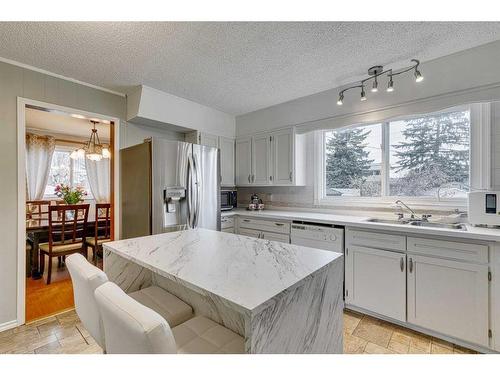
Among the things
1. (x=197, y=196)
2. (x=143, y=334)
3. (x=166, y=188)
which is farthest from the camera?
(x=197, y=196)

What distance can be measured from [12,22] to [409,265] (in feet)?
11.2

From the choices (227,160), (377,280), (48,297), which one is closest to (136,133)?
(227,160)

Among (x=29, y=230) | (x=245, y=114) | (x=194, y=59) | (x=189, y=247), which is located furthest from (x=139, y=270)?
(x=245, y=114)

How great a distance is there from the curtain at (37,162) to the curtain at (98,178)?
717mm

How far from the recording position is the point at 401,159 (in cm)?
267

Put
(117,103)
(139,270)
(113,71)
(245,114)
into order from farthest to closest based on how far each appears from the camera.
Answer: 1. (245,114)
2. (117,103)
3. (113,71)
4. (139,270)

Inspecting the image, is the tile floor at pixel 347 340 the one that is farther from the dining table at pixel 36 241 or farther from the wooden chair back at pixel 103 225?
the wooden chair back at pixel 103 225

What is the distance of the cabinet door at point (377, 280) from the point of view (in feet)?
6.74

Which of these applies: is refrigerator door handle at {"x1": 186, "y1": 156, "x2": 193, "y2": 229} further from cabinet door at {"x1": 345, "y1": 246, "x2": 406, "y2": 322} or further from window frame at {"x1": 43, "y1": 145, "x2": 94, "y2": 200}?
window frame at {"x1": 43, "y1": 145, "x2": 94, "y2": 200}

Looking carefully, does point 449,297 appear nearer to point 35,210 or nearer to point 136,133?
point 136,133

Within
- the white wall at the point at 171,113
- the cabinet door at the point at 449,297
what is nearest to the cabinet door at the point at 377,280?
the cabinet door at the point at 449,297

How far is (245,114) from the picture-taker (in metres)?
3.73

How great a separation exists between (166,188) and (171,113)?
1050 millimetres
